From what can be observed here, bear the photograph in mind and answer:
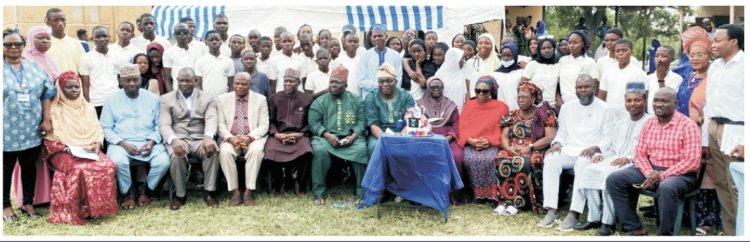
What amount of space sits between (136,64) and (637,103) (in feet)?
15.8

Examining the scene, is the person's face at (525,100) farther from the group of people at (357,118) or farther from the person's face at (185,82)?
the person's face at (185,82)

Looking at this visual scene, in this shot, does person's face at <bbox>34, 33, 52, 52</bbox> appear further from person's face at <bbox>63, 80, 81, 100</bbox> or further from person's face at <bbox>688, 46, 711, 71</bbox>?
person's face at <bbox>688, 46, 711, 71</bbox>

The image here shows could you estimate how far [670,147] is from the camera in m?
5.05

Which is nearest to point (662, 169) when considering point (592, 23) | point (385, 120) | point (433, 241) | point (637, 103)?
point (637, 103)

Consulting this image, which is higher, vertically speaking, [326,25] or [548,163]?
[326,25]

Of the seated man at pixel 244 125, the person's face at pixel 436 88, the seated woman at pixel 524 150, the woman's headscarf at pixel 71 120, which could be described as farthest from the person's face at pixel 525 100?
the woman's headscarf at pixel 71 120

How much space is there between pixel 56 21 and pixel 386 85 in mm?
3521

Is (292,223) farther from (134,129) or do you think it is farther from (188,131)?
(134,129)

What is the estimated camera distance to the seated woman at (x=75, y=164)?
5594mm

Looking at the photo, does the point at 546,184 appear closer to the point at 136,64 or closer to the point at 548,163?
the point at 548,163

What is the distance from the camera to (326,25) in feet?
37.3

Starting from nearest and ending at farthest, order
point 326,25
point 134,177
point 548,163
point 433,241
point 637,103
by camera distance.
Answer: point 433,241 → point 637,103 → point 548,163 → point 134,177 → point 326,25

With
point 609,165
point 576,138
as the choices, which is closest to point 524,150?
point 576,138

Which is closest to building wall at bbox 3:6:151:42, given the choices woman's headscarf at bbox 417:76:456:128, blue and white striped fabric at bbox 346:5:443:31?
blue and white striped fabric at bbox 346:5:443:31
